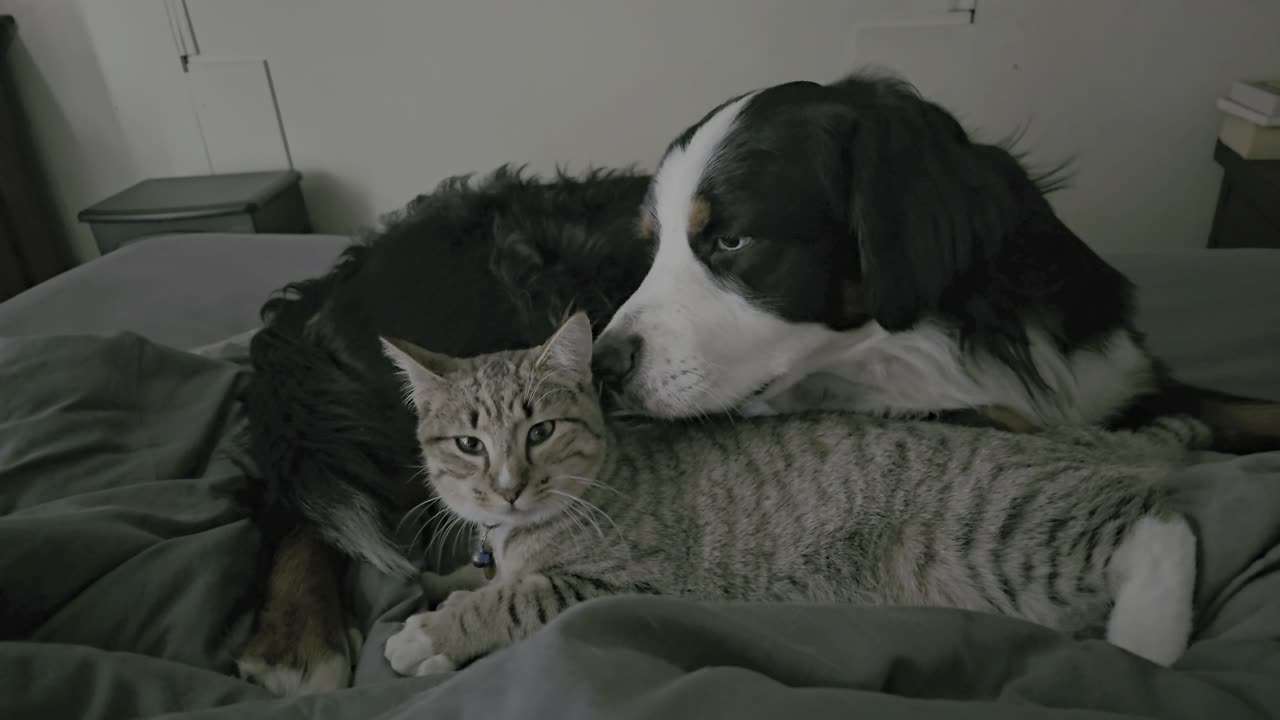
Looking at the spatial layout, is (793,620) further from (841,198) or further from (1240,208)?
(1240,208)

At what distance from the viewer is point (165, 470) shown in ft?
3.87

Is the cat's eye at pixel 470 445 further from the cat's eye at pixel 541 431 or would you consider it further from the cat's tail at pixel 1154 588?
the cat's tail at pixel 1154 588

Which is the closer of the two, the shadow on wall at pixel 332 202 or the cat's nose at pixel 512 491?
the cat's nose at pixel 512 491

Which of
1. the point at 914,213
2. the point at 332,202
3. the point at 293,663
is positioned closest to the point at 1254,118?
the point at 914,213

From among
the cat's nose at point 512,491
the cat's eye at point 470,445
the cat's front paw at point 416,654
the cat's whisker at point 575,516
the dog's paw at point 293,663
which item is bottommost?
the dog's paw at point 293,663

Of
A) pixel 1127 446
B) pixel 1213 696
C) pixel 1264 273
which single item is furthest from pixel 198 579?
pixel 1264 273

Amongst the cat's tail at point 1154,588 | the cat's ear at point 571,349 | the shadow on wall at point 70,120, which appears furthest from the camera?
the shadow on wall at point 70,120

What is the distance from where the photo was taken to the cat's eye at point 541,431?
106cm

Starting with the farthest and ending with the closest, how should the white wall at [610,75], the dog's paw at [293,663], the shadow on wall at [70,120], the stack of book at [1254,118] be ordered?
the shadow on wall at [70,120], the white wall at [610,75], the stack of book at [1254,118], the dog's paw at [293,663]

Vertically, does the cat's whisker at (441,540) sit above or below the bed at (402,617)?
below

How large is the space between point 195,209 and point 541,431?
199 centimetres

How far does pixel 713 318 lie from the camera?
3.45 ft

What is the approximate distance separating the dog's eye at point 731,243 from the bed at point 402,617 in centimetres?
54

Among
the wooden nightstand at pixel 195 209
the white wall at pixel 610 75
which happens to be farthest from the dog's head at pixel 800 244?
the wooden nightstand at pixel 195 209
